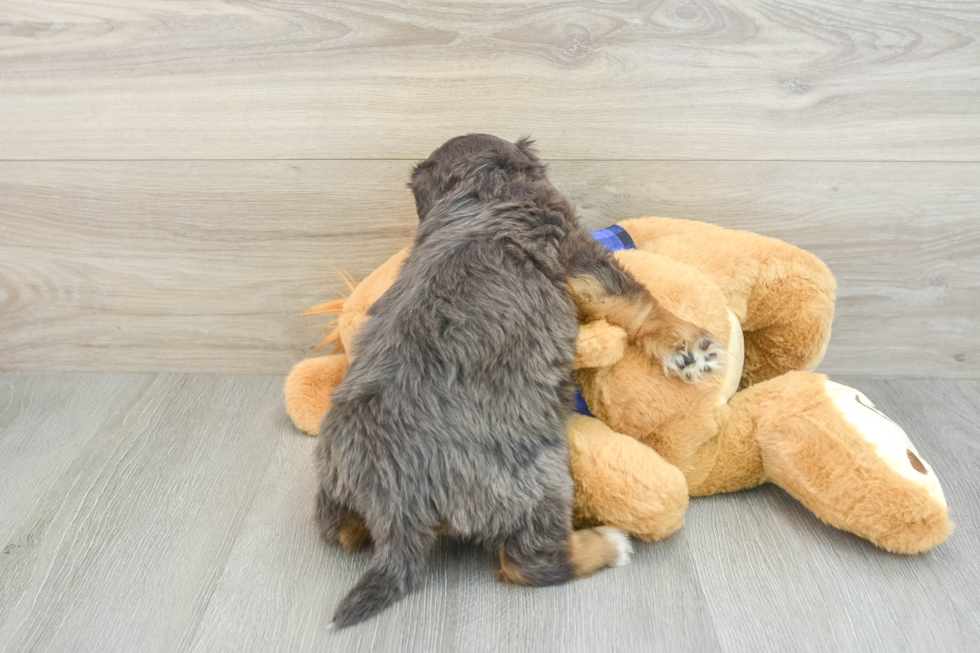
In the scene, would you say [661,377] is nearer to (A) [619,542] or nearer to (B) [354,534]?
(A) [619,542]

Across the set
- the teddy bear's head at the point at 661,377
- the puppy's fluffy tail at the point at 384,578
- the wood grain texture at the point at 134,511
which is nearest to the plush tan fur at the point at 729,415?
the teddy bear's head at the point at 661,377

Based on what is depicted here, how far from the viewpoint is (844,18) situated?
138cm

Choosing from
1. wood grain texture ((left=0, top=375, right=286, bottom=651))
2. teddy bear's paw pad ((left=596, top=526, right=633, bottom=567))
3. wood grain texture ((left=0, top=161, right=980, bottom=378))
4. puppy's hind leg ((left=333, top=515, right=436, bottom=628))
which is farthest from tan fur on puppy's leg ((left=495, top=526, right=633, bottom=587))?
wood grain texture ((left=0, top=161, right=980, bottom=378))

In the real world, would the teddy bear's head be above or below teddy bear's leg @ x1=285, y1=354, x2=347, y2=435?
above

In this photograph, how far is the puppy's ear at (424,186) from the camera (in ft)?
4.10

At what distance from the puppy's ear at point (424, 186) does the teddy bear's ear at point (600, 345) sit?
37 cm

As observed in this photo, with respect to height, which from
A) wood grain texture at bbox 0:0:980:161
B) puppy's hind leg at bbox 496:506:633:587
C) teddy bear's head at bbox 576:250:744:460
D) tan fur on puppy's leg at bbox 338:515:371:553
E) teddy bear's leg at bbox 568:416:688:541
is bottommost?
tan fur on puppy's leg at bbox 338:515:371:553

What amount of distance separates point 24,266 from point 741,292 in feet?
5.38

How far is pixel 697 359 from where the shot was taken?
1.09m

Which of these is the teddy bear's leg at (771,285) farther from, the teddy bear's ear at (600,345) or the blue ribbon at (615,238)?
the teddy bear's ear at (600,345)

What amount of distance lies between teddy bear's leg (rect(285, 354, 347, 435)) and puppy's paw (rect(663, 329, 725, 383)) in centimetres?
75

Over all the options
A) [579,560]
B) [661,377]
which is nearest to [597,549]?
[579,560]

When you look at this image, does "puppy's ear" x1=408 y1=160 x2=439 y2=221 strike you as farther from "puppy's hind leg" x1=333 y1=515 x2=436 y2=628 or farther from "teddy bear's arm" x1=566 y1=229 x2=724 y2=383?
Result: "puppy's hind leg" x1=333 y1=515 x2=436 y2=628

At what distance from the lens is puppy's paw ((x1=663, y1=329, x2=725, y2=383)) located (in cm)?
109
